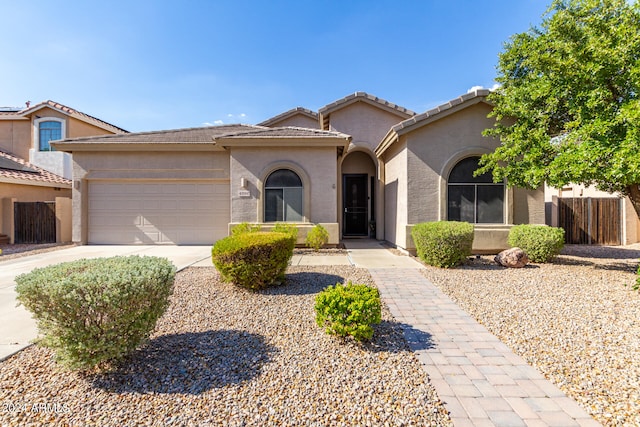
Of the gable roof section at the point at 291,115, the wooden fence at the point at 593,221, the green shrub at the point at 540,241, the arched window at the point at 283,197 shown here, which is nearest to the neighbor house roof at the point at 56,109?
the gable roof section at the point at 291,115

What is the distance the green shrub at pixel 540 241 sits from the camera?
8164mm

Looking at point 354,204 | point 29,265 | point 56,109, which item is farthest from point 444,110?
point 56,109

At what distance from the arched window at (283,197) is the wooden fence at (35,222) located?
10600 millimetres

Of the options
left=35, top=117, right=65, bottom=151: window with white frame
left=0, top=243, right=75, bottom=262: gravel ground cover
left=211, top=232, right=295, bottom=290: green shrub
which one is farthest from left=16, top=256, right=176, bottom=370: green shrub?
left=35, top=117, right=65, bottom=151: window with white frame

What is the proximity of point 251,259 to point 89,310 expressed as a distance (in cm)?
290

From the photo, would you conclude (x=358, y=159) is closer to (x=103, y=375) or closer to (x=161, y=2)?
(x=161, y=2)

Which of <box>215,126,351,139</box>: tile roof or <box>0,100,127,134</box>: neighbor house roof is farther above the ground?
<box>0,100,127,134</box>: neighbor house roof

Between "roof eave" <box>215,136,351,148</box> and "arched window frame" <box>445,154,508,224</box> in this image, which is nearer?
"arched window frame" <box>445,154,508,224</box>

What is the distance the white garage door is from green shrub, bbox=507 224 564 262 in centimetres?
1072

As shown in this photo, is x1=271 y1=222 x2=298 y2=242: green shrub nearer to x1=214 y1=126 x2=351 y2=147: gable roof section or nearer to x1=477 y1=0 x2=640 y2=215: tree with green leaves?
x1=214 y1=126 x2=351 y2=147: gable roof section

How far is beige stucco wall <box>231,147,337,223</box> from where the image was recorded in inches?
432

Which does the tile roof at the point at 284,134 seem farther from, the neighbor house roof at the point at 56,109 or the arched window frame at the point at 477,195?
the neighbor house roof at the point at 56,109

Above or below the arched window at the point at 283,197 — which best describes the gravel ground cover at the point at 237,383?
below

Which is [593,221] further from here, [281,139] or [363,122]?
[281,139]
